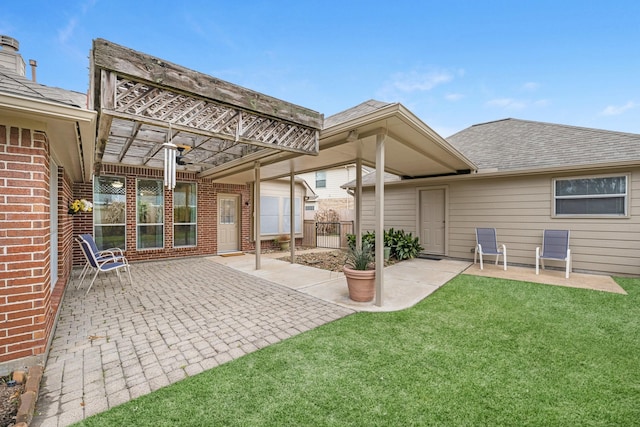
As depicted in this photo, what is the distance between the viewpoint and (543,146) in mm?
6953

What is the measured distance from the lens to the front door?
9289 millimetres

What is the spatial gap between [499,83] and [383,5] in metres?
5.75

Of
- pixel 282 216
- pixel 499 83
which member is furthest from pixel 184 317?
pixel 499 83

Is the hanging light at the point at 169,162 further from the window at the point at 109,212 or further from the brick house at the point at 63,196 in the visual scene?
the window at the point at 109,212

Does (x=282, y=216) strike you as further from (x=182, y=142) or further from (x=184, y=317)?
(x=184, y=317)

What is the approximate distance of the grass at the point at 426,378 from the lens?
5.95 ft

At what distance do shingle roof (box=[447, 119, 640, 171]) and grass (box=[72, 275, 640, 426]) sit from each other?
12.6 feet

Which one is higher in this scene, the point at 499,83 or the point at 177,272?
the point at 499,83

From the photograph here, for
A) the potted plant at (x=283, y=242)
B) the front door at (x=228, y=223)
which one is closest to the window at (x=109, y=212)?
the front door at (x=228, y=223)

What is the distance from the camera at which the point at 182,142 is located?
208 inches

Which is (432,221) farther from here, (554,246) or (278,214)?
(278,214)

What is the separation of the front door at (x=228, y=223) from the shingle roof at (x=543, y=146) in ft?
25.6

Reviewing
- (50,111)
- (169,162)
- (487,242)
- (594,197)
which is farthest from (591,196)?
(50,111)

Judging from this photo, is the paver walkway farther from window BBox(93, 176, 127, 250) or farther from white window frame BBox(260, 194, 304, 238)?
white window frame BBox(260, 194, 304, 238)
